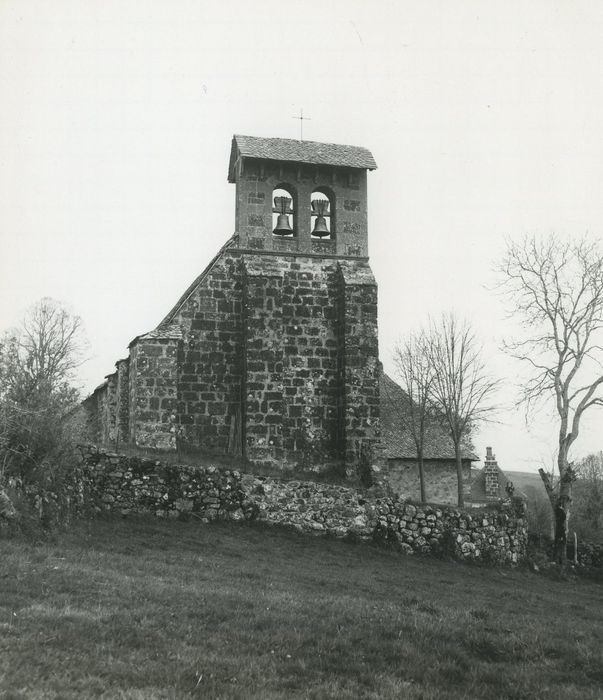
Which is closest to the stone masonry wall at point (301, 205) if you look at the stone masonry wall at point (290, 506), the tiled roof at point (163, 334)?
the tiled roof at point (163, 334)

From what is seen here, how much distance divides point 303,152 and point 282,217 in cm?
207

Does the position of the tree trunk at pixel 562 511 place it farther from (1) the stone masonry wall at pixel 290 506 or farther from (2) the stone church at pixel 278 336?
(2) the stone church at pixel 278 336

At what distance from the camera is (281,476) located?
20.3m

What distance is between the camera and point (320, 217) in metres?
23.5

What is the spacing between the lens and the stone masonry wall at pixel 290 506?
57.8 ft

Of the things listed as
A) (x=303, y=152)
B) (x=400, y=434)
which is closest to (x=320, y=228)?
(x=303, y=152)

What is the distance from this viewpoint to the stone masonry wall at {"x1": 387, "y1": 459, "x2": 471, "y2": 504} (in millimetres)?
33125

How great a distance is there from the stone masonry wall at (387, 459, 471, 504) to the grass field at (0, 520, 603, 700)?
63.7 ft

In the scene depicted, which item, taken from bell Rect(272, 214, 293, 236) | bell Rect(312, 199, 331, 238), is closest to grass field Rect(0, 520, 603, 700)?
bell Rect(272, 214, 293, 236)

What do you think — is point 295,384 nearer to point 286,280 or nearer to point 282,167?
point 286,280

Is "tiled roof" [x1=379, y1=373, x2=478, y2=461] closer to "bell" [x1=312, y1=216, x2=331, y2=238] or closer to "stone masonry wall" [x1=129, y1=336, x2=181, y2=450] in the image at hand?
"bell" [x1=312, y1=216, x2=331, y2=238]

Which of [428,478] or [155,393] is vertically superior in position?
[155,393]

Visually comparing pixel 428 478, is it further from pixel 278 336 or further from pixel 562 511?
pixel 278 336

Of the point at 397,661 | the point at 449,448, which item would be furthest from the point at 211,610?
the point at 449,448
